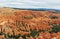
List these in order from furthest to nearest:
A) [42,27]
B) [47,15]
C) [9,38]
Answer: [47,15] < [42,27] < [9,38]

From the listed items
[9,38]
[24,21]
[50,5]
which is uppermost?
[50,5]

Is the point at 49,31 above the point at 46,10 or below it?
below

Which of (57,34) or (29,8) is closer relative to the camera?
(57,34)

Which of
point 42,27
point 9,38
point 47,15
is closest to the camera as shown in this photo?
point 9,38

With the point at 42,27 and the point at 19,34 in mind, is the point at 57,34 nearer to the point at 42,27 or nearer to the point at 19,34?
the point at 42,27

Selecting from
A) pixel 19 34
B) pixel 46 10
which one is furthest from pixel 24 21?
pixel 46 10

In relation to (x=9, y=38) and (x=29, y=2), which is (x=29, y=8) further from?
(x=9, y=38)
